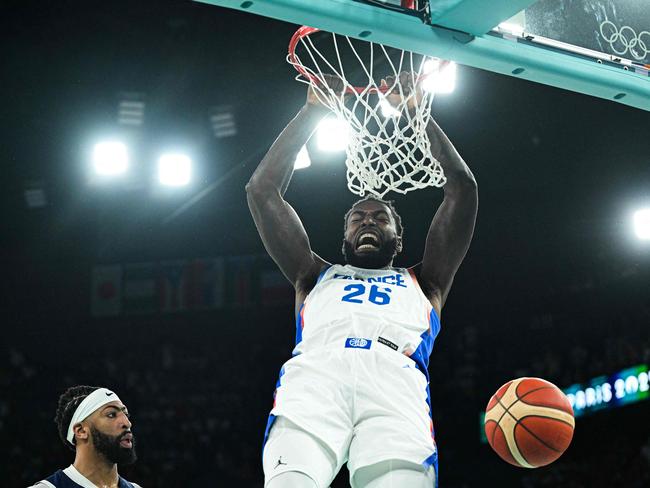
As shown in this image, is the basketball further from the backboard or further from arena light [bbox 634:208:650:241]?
Answer: arena light [bbox 634:208:650:241]

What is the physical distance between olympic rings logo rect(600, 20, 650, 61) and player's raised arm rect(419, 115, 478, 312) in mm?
851

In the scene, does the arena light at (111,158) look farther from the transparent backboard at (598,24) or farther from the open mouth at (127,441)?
the transparent backboard at (598,24)

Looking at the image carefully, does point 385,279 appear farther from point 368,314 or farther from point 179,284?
point 179,284

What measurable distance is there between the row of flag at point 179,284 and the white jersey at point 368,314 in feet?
33.1

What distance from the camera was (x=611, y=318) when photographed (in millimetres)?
13000

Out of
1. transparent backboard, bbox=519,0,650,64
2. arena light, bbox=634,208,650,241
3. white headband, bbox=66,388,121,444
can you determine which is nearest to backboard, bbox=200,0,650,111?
transparent backboard, bbox=519,0,650,64

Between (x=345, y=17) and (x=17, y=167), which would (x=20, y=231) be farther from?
(x=345, y=17)

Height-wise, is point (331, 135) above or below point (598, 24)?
below

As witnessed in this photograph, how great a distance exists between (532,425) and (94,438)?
2.04 meters

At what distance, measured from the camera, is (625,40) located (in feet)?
13.7

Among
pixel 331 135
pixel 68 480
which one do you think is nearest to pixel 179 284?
pixel 331 135

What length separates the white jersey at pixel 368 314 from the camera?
3.60 m

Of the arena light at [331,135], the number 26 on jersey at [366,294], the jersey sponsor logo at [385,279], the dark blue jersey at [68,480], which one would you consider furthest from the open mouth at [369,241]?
the arena light at [331,135]

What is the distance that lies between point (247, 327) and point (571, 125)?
19.6 feet
